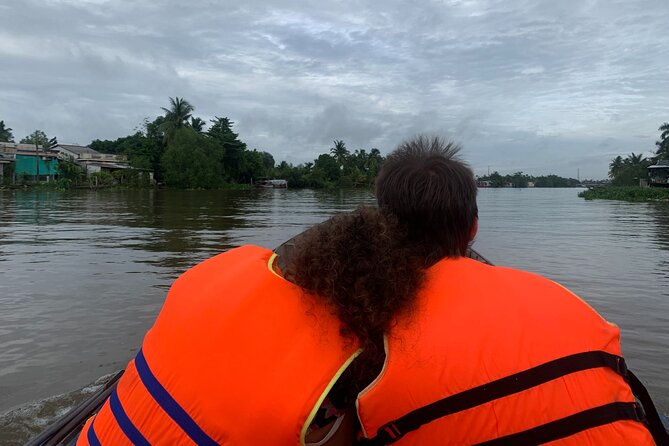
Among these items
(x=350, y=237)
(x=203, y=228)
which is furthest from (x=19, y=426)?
(x=203, y=228)

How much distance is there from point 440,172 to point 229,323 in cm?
74

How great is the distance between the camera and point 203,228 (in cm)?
1584

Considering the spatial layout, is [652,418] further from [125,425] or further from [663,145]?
[663,145]

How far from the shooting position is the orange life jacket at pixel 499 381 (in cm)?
114

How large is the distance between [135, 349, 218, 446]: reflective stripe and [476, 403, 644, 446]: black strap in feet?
2.31

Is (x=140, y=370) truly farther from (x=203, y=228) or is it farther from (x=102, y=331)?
(x=203, y=228)

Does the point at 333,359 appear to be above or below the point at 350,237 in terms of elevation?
below

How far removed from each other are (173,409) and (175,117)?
70.6m

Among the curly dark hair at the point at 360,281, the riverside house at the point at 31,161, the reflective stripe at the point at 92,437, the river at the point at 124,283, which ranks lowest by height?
the river at the point at 124,283

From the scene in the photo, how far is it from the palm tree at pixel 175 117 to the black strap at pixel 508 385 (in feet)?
226

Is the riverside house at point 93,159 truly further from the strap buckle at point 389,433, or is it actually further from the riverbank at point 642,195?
the strap buckle at point 389,433

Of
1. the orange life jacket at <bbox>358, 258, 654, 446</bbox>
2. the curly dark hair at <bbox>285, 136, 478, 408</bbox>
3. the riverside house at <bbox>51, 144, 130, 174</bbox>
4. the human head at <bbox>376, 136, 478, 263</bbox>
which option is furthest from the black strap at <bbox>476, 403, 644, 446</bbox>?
the riverside house at <bbox>51, 144, 130, 174</bbox>

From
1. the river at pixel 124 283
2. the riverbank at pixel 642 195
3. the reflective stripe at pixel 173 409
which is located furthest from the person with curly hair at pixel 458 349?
the riverbank at pixel 642 195

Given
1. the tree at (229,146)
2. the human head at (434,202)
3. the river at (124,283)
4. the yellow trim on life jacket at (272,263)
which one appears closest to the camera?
the yellow trim on life jacket at (272,263)
